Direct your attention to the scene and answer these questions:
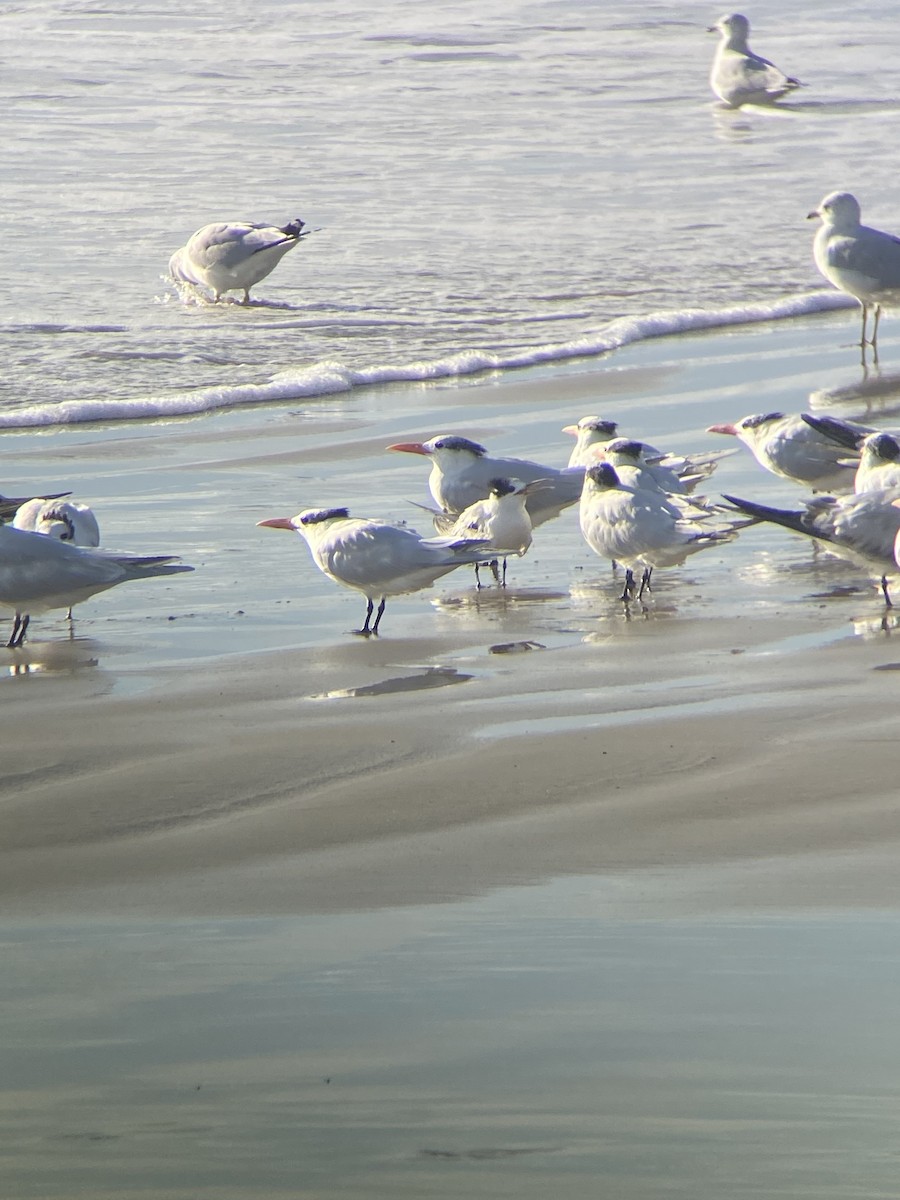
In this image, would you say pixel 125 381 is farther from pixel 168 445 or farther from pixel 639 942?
pixel 639 942

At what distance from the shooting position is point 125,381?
11.2 meters

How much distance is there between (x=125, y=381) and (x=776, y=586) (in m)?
5.74

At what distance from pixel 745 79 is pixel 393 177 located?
802 centimetres

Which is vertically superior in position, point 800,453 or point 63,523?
point 63,523

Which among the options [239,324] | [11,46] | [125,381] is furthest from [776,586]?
[11,46]

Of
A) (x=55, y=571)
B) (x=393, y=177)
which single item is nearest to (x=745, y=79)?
(x=393, y=177)

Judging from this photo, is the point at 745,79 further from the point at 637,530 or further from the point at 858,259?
the point at 637,530

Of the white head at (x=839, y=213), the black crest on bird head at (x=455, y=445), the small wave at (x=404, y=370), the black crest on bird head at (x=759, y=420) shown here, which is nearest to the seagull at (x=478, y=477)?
the black crest on bird head at (x=455, y=445)

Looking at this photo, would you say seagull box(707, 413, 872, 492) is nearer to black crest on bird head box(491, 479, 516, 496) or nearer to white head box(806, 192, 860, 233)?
black crest on bird head box(491, 479, 516, 496)

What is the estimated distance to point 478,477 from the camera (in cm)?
764

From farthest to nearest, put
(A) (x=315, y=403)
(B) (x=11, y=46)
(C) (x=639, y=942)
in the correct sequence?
(B) (x=11, y=46), (A) (x=315, y=403), (C) (x=639, y=942)

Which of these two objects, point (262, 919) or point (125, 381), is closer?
point (262, 919)

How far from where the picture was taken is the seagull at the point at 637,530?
6.64 m

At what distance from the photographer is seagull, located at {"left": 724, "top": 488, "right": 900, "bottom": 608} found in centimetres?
652
